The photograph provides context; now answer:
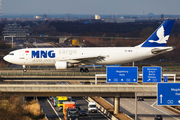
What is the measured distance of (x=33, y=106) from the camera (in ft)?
272

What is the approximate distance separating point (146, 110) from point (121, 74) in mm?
25130

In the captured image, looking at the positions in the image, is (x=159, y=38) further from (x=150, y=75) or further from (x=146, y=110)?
(x=146, y=110)

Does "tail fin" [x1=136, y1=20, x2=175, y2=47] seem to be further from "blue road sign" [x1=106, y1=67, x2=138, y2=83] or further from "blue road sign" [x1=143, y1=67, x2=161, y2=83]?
"blue road sign" [x1=106, y1=67, x2=138, y2=83]

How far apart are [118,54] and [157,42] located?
10.4 m

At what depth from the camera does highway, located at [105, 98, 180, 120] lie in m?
75.4

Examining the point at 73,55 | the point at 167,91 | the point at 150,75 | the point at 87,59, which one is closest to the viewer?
the point at 167,91

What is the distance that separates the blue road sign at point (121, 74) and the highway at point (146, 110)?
15.5m

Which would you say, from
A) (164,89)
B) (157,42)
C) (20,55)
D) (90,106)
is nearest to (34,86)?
(20,55)

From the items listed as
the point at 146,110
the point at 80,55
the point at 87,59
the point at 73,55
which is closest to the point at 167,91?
the point at 87,59

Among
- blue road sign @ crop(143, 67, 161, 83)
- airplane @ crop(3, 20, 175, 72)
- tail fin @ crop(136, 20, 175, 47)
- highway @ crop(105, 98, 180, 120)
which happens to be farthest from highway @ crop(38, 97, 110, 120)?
tail fin @ crop(136, 20, 175, 47)

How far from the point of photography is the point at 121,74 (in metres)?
61.4

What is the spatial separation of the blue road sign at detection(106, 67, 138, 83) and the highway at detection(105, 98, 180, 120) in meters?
15.5

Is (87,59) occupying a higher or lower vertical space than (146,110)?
higher

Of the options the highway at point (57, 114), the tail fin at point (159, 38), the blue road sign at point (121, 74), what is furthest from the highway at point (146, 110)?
the tail fin at point (159, 38)
